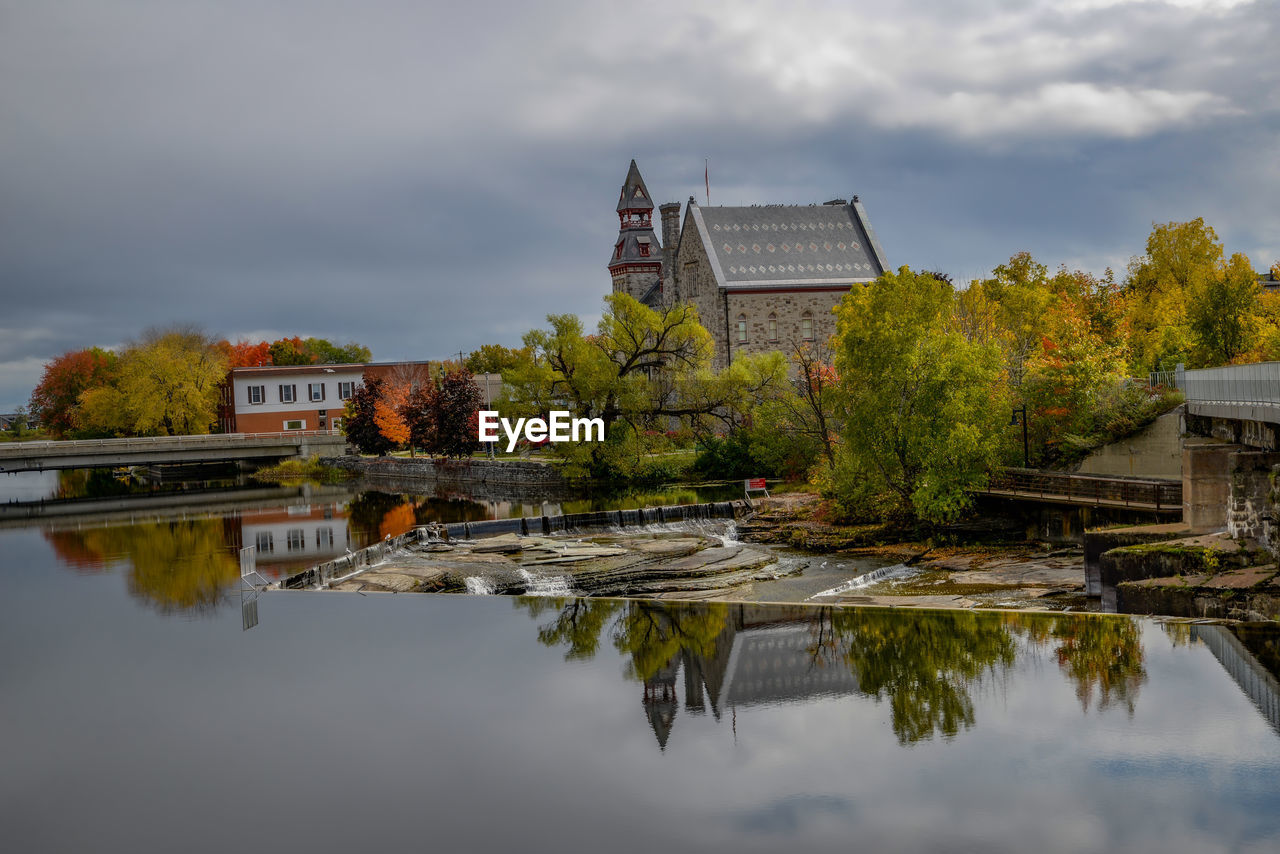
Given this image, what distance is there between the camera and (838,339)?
145 ft

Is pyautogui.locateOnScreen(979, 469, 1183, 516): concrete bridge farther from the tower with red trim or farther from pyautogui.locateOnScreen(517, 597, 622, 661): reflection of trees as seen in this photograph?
the tower with red trim

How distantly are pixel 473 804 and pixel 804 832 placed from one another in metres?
3.84

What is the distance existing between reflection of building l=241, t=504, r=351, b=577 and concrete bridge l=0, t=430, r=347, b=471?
651 inches

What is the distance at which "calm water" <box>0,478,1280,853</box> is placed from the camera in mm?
12016

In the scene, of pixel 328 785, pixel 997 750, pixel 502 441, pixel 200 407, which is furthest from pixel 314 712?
pixel 200 407

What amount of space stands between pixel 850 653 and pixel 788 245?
5602 centimetres

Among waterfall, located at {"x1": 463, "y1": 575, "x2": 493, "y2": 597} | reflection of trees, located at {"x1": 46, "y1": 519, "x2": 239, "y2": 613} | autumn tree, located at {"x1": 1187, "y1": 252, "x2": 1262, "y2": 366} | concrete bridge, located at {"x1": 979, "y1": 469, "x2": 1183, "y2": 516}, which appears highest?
Result: autumn tree, located at {"x1": 1187, "y1": 252, "x2": 1262, "y2": 366}

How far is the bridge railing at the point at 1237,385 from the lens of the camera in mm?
20500

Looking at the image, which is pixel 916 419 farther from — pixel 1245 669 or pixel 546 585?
pixel 1245 669

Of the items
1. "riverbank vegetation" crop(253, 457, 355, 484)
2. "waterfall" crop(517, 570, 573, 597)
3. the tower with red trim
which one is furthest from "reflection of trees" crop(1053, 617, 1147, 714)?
the tower with red trim

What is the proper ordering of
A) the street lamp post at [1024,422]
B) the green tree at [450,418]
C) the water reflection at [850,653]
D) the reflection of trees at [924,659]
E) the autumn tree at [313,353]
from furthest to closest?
the autumn tree at [313,353]
the green tree at [450,418]
the street lamp post at [1024,422]
the water reflection at [850,653]
the reflection of trees at [924,659]

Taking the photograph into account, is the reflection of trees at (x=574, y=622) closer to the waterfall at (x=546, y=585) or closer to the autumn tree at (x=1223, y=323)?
the waterfall at (x=546, y=585)

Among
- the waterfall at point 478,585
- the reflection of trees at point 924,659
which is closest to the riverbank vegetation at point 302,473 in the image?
the waterfall at point 478,585

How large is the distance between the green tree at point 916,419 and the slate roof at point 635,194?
53.9m
